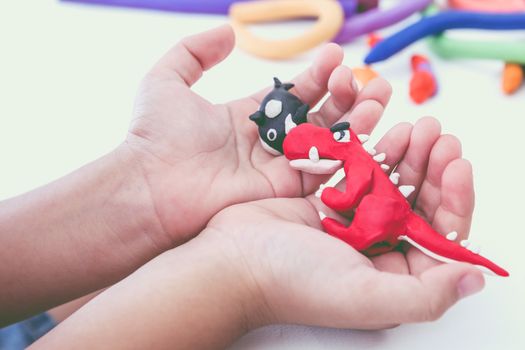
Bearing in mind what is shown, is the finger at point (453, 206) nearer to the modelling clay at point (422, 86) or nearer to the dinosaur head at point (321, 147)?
the dinosaur head at point (321, 147)

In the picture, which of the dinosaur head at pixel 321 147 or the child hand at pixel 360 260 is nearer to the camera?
the child hand at pixel 360 260

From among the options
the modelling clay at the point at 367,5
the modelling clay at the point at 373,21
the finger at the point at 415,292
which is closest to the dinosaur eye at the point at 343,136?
the finger at the point at 415,292

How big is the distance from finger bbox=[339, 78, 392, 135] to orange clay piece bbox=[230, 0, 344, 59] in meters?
0.44

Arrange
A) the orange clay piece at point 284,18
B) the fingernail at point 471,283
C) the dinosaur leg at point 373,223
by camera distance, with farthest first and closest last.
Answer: the orange clay piece at point 284,18 → the dinosaur leg at point 373,223 → the fingernail at point 471,283

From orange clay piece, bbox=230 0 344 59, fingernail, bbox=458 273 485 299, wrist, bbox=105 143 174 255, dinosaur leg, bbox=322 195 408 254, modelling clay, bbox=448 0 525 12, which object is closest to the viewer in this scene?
fingernail, bbox=458 273 485 299

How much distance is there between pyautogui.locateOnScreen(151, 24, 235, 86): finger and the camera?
0.81m

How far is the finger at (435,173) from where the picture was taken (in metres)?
0.66

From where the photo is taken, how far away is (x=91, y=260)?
2.37 feet

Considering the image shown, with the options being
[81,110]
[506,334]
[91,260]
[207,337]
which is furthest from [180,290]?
[81,110]

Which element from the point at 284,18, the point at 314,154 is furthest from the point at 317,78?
the point at 284,18

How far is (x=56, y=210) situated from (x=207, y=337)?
0.26 metres

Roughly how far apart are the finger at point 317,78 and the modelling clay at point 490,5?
2.14ft

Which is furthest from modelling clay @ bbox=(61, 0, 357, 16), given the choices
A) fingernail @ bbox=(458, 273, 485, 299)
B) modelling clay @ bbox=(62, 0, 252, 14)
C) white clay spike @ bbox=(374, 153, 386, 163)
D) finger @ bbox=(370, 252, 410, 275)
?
fingernail @ bbox=(458, 273, 485, 299)

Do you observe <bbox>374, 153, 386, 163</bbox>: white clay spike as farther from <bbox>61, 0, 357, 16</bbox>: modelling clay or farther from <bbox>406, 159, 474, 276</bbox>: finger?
<bbox>61, 0, 357, 16</bbox>: modelling clay
